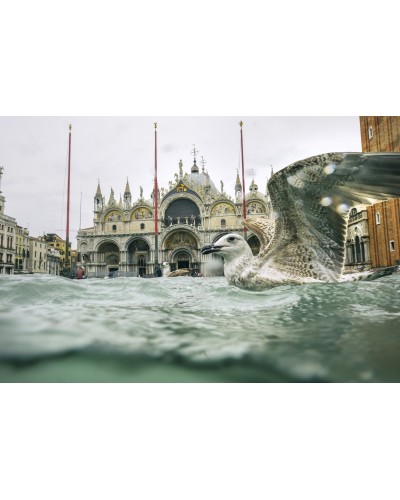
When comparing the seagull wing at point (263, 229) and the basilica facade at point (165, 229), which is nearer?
the seagull wing at point (263, 229)

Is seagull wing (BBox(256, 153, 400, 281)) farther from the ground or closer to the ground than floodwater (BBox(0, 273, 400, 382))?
farther from the ground

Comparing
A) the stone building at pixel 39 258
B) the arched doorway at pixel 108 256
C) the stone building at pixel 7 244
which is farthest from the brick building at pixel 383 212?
the arched doorway at pixel 108 256

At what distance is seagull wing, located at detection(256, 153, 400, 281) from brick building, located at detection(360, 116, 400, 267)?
8139mm

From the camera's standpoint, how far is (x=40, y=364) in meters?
0.86

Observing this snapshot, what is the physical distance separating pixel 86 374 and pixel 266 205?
971 inches

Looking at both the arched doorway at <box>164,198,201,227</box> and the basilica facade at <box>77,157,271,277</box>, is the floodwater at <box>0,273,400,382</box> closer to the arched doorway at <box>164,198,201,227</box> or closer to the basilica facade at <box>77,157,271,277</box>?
the basilica facade at <box>77,157,271,277</box>

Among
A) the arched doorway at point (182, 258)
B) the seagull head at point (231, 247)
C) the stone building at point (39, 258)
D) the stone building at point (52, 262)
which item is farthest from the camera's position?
the arched doorway at point (182, 258)

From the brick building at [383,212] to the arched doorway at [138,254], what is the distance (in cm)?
1775

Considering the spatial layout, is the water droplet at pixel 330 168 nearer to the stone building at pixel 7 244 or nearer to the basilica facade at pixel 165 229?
the stone building at pixel 7 244

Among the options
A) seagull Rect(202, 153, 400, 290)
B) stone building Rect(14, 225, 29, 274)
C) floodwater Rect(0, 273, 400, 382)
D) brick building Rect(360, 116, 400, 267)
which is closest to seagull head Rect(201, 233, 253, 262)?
seagull Rect(202, 153, 400, 290)

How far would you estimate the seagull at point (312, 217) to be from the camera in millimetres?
2180

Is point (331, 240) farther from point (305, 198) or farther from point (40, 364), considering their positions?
point (40, 364)

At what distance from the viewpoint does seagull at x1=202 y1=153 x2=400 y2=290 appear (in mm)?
2180

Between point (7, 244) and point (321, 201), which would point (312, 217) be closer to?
point (321, 201)
